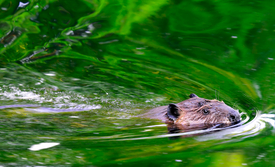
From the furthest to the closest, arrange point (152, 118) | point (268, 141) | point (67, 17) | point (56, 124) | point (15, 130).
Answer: point (67, 17) → point (152, 118) → point (56, 124) → point (15, 130) → point (268, 141)

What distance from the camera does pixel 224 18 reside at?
33.7ft

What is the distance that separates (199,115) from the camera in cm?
512

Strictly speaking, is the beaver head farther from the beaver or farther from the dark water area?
the dark water area

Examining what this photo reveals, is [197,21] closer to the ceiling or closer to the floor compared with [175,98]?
closer to the ceiling

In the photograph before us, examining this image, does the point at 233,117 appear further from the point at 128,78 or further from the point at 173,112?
the point at 128,78

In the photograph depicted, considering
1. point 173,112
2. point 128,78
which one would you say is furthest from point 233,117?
point 128,78

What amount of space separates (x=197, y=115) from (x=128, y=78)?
244cm

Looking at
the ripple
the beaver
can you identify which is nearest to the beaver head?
the beaver

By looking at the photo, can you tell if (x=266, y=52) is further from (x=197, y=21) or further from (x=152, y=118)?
(x=152, y=118)

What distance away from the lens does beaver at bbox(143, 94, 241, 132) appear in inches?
193

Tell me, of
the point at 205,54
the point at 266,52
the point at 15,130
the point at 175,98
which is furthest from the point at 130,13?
the point at 15,130

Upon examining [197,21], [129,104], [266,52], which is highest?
[197,21]

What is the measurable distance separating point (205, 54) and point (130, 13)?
341 centimetres

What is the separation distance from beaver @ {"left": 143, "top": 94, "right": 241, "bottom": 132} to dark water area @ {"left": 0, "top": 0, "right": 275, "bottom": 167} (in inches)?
7.4
